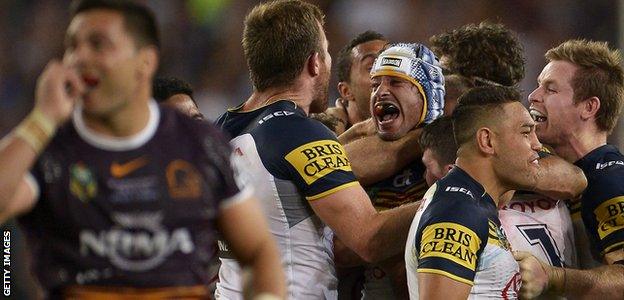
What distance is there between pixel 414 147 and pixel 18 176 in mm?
2210

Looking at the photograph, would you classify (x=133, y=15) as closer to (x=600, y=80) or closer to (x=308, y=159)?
(x=308, y=159)

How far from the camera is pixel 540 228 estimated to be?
14.7 ft

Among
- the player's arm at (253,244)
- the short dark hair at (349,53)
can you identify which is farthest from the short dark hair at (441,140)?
the short dark hair at (349,53)

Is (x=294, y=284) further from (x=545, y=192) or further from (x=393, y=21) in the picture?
(x=393, y=21)

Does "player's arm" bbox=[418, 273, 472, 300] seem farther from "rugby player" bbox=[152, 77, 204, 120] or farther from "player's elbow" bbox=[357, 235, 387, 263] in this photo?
"rugby player" bbox=[152, 77, 204, 120]

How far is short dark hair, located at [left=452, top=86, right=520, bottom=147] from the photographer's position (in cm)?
413

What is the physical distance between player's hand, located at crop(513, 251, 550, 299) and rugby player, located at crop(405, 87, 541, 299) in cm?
6

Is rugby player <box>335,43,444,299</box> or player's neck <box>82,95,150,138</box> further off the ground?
player's neck <box>82,95,150,138</box>

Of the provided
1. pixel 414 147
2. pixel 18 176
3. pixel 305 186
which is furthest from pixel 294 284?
pixel 18 176

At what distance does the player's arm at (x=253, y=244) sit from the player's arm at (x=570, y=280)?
4.68ft

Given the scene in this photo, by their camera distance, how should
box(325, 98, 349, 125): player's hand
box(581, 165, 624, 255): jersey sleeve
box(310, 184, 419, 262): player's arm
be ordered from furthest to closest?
box(325, 98, 349, 125): player's hand → box(581, 165, 624, 255): jersey sleeve → box(310, 184, 419, 262): player's arm

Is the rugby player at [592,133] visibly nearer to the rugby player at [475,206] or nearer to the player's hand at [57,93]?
the rugby player at [475,206]

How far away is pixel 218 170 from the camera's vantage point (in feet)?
9.39
